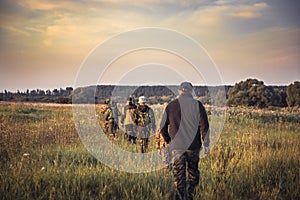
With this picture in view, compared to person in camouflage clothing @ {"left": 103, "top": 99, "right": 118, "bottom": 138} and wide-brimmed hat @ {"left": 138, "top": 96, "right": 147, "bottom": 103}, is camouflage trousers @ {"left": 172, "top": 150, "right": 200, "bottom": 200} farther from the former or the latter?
person in camouflage clothing @ {"left": 103, "top": 99, "right": 118, "bottom": 138}

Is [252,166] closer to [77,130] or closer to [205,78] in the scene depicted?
[205,78]

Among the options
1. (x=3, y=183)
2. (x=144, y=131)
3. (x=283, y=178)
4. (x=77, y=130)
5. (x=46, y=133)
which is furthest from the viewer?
(x=77, y=130)

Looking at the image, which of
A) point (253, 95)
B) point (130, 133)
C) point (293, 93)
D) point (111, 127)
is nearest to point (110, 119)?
A: point (111, 127)

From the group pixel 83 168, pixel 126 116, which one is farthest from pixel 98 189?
pixel 126 116

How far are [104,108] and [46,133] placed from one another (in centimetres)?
200

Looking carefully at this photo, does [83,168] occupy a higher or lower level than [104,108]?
lower

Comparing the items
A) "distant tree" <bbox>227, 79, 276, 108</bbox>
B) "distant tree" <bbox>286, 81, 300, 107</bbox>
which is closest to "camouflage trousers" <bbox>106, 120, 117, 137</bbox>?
"distant tree" <bbox>227, 79, 276, 108</bbox>

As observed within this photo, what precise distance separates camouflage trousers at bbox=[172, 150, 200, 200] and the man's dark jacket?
0.38 feet

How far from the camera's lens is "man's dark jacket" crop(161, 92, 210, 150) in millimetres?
5031

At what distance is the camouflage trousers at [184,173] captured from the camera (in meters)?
4.88

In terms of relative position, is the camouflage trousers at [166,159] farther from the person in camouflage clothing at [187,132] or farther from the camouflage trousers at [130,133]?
the camouflage trousers at [130,133]

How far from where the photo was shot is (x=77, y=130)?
1086 centimetres

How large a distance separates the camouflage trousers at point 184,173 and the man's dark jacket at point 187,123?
0.12m

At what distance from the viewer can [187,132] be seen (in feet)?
16.6
